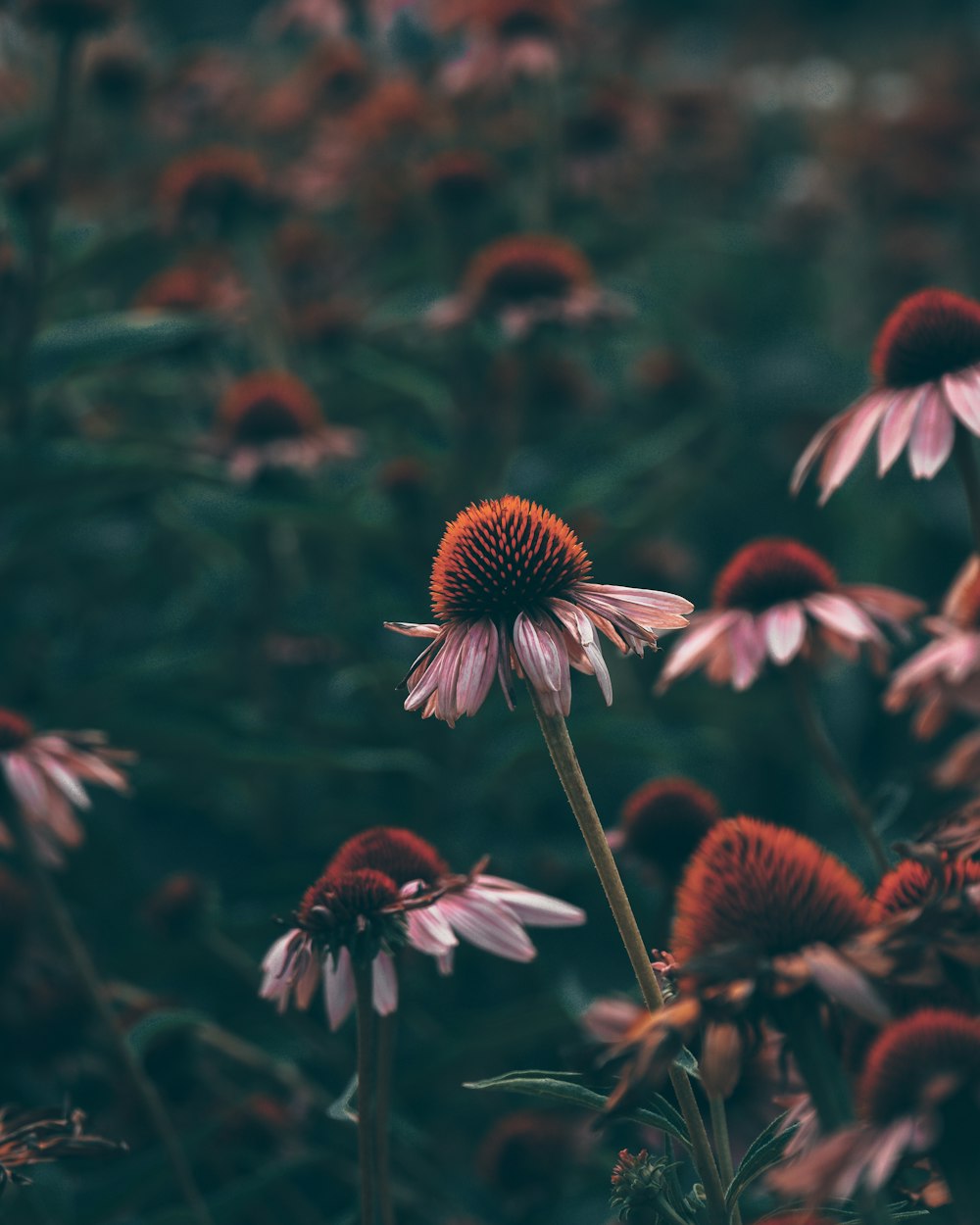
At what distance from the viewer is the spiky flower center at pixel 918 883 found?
2.12ft

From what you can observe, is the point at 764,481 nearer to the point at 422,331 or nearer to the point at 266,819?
the point at 422,331

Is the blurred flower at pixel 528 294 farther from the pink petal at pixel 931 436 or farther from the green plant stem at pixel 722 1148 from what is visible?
the green plant stem at pixel 722 1148

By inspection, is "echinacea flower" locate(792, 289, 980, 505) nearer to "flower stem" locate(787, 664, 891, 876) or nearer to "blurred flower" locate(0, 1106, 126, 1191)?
"flower stem" locate(787, 664, 891, 876)

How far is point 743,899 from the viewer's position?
628 mm

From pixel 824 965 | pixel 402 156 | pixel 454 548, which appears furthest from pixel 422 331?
pixel 824 965

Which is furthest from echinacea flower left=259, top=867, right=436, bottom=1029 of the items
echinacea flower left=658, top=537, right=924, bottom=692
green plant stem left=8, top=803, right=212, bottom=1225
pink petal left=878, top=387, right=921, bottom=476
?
pink petal left=878, top=387, right=921, bottom=476

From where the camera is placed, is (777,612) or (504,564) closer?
(504,564)

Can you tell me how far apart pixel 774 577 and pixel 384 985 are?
1.70 feet

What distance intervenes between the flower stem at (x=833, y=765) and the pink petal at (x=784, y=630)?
3 centimetres

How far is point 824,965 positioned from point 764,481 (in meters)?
2.00

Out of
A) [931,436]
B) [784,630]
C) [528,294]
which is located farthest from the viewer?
[528,294]

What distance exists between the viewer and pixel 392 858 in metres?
0.81

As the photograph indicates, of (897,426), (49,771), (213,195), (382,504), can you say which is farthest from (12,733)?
(213,195)

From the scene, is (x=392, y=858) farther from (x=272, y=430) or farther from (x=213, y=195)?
(x=213, y=195)
